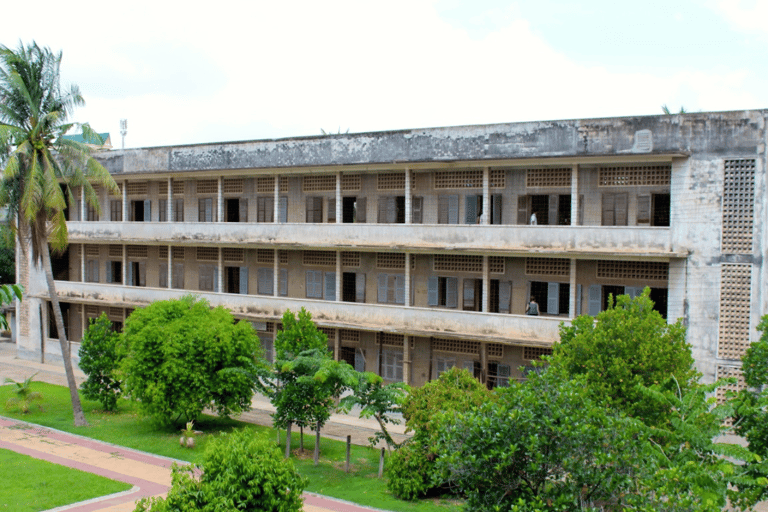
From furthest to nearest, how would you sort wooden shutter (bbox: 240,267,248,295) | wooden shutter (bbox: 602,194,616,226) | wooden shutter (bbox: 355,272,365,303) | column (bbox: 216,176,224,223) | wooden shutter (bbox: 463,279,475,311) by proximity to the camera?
wooden shutter (bbox: 240,267,248,295), column (bbox: 216,176,224,223), wooden shutter (bbox: 355,272,365,303), wooden shutter (bbox: 463,279,475,311), wooden shutter (bbox: 602,194,616,226)

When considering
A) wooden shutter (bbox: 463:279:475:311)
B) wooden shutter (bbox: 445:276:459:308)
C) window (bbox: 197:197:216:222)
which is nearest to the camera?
wooden shutter (bbox: 463:279:475:311)

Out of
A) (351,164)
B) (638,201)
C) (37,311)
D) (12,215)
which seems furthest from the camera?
(37,311)

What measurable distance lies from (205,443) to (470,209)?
440 inches

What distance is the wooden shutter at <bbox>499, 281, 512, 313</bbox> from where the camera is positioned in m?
23.3

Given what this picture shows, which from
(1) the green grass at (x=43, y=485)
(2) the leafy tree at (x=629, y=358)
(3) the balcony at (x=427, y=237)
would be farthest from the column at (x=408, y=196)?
(1) the green grass at (x=43, y=485)

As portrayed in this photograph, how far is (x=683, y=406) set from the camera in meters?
A: 11.9

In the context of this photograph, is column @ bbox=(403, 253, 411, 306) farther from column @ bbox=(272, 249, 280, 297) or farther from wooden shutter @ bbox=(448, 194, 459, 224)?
column @ bbox=(272, 249, 280, 297)

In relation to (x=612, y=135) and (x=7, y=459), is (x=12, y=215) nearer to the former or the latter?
(x=7, y=459)

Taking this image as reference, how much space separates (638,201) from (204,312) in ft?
44.3

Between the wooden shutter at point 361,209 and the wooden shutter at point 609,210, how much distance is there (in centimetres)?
846

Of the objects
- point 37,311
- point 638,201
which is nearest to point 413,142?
point 638,201

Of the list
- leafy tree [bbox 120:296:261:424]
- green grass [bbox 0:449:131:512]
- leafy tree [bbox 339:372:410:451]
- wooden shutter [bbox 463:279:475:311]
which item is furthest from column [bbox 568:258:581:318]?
green grass [bbox 0:449:131:512]

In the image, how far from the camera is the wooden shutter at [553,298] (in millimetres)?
22578

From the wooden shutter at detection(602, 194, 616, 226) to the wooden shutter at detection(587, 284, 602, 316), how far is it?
1.97m
